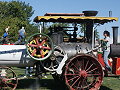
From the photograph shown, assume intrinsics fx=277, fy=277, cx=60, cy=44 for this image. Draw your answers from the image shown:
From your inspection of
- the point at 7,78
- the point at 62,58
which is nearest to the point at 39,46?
the point at 62,58

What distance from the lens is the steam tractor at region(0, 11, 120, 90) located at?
8859 mm

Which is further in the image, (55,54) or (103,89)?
(103,89)

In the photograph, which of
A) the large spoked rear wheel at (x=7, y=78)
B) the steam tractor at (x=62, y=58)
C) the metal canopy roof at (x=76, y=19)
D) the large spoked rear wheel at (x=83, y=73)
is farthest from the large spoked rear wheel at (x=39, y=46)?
the large spoked rear wheel at (x=7, y=78)

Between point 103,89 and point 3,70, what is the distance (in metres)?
3.61

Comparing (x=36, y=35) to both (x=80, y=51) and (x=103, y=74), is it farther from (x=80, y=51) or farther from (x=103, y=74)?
(x=103, y=74)

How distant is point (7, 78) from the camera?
30.5 feet

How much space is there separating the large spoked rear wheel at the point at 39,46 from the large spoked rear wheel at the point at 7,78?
1010 mm

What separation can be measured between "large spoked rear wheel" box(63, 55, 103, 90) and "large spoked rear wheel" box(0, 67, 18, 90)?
176cm

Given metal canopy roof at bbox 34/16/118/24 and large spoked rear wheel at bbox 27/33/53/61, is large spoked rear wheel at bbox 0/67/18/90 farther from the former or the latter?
metal canopy roof at bbox 34/16/118/24

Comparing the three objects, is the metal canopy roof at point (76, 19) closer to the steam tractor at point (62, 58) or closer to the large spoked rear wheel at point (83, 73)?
the steam tractor at point (62, 58)

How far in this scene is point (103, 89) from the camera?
32.7 feet

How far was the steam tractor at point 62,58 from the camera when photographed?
886cm

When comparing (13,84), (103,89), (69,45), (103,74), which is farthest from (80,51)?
(13,84)

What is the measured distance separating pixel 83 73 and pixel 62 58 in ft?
2.79
